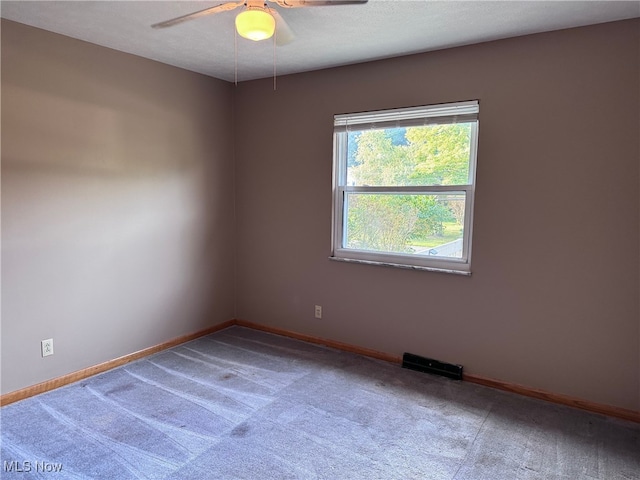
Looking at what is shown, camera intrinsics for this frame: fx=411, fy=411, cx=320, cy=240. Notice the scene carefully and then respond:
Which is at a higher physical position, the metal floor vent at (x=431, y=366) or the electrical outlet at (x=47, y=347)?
the electrical outlet at (x=47, y=347)

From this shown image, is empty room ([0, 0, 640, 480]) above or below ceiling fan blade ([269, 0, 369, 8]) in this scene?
below

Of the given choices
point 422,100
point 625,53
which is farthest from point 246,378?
point 625,53

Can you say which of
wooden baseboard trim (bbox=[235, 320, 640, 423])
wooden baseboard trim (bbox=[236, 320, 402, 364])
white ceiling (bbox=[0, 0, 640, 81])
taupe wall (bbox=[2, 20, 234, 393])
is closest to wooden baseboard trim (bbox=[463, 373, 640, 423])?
wooden baseboard trim (bbox=[235, 320, 640, 423])

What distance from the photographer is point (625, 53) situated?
2348 millimetres

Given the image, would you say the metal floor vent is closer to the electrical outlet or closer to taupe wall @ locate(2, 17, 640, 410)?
taupe wall @ locate(2, 17, 640, 410)

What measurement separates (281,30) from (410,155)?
1497mm

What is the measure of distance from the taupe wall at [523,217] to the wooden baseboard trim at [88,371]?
4.14ft

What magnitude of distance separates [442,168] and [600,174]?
0.97 m

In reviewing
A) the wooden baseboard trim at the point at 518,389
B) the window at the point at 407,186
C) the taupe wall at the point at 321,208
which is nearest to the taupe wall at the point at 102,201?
the taupe wall at the point at 321,208

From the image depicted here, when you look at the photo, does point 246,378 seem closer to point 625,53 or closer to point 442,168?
point 442,168

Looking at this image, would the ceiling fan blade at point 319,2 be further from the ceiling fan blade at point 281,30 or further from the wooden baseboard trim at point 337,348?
the wooden baseboard trim at point 337,348

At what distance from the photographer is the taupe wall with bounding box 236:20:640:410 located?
2428 millimetres

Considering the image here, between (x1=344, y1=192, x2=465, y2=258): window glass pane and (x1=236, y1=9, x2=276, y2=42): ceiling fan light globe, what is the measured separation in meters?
1.82

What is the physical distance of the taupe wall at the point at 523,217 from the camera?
243 cm
